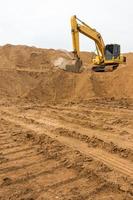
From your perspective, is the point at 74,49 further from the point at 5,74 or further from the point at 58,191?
the point at 58,191

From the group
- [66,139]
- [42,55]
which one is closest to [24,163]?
[66,139]

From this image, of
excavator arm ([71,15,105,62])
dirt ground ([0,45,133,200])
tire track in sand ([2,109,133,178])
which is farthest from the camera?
excavator arm ([71,15,105,62])

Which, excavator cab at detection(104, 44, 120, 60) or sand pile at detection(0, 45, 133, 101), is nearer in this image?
sand pile at detection(0, 45, 133, 101)

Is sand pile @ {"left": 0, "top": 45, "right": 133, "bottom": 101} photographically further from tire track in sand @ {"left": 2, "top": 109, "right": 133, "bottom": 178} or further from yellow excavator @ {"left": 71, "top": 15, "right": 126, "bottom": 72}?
tire track in sand @ {"left": 2, "top": 109, "right": 133, "bottom": 178}

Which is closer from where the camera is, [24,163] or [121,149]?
[24,163]

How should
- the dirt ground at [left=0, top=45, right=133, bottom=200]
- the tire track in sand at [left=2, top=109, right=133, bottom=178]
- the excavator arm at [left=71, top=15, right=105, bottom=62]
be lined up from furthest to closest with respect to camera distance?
1. the excavator arm at [left=71, top=15, right=105, bottom=62]
2. the tire track in sand at [left=2, top=109, right=133, bottom=178]
3. the dirt ground at [left=0, top=45, right=133, bottom=200]

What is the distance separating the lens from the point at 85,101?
15.1m

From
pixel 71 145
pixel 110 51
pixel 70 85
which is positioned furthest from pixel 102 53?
pixel 71 145

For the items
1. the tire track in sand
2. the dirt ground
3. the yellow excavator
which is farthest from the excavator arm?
the tire track in sand

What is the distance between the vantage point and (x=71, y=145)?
7.50 m

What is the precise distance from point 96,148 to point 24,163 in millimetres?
1571

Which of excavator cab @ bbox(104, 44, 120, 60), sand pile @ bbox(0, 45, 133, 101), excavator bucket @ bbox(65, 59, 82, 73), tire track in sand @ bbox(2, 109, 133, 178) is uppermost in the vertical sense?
excavator cab @ bbox(104, 44, 120, 60)

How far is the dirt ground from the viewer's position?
204 inches

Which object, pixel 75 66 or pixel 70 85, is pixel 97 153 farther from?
pixel 70 85
